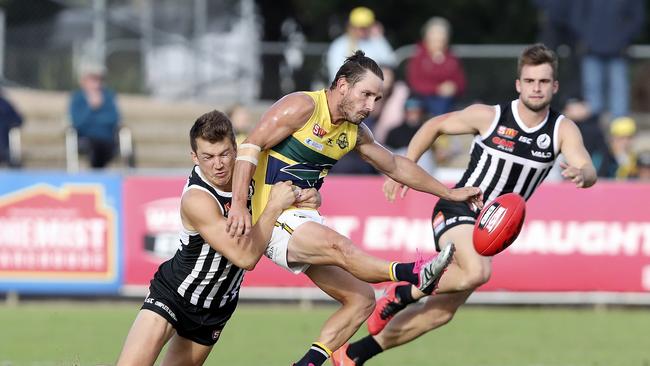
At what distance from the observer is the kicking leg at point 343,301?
8445 millimetres

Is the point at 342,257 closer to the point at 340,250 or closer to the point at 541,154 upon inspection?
the point at 340,250

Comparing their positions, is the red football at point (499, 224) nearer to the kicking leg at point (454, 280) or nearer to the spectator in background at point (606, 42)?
the kicking leg at point (454, 280)

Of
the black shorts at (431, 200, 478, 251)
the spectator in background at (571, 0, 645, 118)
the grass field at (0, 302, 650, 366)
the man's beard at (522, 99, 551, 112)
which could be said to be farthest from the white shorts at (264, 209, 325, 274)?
the spectator in background at (571, 0, 645, 118)

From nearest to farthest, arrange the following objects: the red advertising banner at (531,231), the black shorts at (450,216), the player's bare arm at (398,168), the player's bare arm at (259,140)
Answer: the player's bare arm at (259,140)
the player's bare arm at (398,168)
the black shorts at (450,216)
the red advertising banner at (531,231)

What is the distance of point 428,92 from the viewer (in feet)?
54.2

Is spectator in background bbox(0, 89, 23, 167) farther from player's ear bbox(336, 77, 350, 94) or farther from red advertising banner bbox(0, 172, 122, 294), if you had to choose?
player's ear bbox(336, 77, 350, 94)

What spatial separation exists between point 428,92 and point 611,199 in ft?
11.2

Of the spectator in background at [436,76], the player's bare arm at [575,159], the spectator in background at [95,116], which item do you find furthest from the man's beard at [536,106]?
the spectator in background at [95,116]

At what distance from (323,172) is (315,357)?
117cm

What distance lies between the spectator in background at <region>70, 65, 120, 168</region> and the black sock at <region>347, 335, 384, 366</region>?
7.65 meters

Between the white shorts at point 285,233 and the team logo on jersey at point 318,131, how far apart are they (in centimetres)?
50

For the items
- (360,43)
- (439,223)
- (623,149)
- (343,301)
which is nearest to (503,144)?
(439,223)

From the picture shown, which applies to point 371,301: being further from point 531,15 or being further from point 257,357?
point 531,15

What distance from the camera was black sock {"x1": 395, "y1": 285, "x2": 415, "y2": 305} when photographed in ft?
30.5
